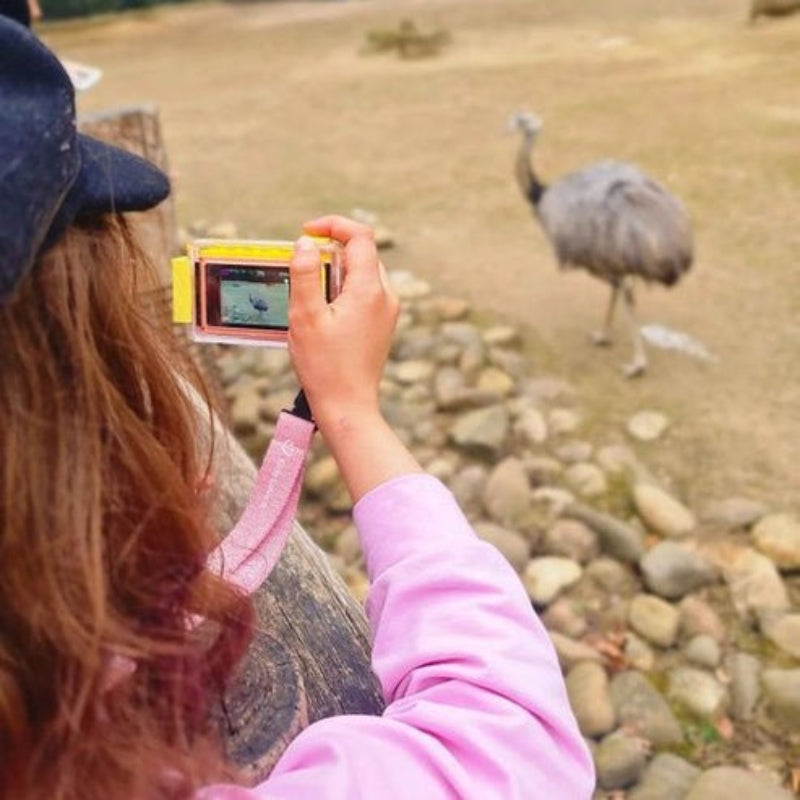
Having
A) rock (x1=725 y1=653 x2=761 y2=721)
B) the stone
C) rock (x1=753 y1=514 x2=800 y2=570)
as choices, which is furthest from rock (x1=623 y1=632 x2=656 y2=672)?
rock (x1=753 y1=514 x2=800 y2=570)

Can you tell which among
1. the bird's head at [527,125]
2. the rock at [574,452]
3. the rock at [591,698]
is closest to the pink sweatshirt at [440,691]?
the rock at [591,698]

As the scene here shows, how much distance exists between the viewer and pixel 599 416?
3.03 m

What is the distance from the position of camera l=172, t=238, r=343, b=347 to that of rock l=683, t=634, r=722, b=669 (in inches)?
57.2

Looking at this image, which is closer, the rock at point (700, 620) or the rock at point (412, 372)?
the rock at point (700, 620)

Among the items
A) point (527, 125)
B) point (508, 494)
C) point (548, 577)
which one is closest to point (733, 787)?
point (548, 577)

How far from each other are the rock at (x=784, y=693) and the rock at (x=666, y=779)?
0.68 feet

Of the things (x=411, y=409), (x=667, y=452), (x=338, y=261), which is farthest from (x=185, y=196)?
(x=338, y=261)

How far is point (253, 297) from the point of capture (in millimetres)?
785

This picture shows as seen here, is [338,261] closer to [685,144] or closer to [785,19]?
[685,144]

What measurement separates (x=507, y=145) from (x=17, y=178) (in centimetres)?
544

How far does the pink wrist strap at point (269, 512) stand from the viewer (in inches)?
28.9

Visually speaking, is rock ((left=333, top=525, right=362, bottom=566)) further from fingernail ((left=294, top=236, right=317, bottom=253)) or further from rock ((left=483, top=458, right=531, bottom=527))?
fingernail ((left=294, top=236, right=317, bottom=253))

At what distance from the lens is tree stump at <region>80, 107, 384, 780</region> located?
77 cm

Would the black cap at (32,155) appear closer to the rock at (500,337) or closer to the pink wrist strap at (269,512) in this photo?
the pink wrist strap at (269,512)
